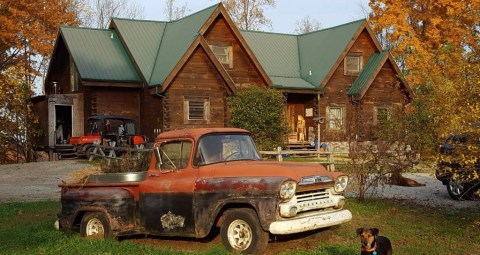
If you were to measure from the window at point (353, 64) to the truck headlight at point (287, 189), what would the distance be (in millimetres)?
25842

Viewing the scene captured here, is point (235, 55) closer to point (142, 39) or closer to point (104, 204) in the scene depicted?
point (142, 39)

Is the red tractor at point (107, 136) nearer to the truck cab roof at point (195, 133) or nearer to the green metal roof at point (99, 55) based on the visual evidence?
the green metal roof at point (99, 55)

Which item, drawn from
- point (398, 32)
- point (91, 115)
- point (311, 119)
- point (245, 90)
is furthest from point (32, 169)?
point (398, 32)

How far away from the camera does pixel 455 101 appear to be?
33.9 ft

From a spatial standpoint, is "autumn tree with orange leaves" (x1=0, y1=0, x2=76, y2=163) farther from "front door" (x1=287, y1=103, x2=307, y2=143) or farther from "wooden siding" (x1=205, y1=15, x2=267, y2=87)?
"front door" (x1=287, y1=103, x2=307, y2=143)

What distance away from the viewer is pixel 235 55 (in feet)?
97.8

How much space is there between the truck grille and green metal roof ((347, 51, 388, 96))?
78.3 ft

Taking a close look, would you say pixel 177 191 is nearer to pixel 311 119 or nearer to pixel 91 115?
pixel 91 115

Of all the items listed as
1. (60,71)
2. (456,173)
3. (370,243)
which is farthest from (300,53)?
(370,243)

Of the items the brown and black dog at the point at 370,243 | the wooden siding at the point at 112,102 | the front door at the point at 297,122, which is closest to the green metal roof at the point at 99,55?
the wooden siding at the point at 112,102

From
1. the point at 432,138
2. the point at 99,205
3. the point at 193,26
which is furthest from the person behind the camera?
the point at 193,26

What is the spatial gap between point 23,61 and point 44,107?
1294cm

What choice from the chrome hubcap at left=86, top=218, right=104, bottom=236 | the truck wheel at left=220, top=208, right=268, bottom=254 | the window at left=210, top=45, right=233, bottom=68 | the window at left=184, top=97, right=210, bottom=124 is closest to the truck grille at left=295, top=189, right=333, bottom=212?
the truck wheel at left=220, top=208, right=268, bottom=254

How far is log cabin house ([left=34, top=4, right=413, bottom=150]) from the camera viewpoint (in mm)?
27484
